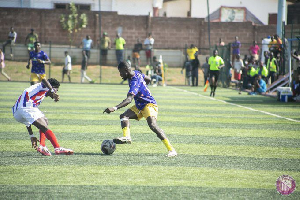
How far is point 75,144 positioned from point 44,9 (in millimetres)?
30467

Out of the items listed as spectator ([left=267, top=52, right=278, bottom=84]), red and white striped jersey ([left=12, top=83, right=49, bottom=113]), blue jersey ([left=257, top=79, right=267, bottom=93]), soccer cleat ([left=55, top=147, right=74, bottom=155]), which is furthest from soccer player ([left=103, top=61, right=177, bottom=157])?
spectator ([left=267, top=52, right=278, bottom=84])

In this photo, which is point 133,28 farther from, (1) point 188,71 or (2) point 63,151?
(2) point 63,151

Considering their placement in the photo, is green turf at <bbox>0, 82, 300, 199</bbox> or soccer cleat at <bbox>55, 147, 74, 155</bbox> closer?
green turf at <bbox>0, 82, 300, 199</bbox>

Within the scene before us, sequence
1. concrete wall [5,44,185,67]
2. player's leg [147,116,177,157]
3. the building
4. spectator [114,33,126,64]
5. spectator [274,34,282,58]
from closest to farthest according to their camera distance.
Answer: player's leg [147,116,177,157] < spectator [274,34,282,58] < spectator [114,33,126,64] < concrete wall [5,44,185,67] < the building

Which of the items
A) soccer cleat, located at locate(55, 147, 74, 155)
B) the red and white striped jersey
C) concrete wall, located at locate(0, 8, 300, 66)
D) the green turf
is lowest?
the green turf

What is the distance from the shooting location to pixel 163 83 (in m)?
32.0

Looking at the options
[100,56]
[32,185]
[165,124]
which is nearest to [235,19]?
[100,56]

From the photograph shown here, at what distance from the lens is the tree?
38.0 m

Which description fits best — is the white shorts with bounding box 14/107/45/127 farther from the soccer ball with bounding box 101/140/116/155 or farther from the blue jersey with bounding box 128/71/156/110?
the blue jersey with bounding box 128/71/156/110

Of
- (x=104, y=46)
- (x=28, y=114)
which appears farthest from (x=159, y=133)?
(x=104, y=46)

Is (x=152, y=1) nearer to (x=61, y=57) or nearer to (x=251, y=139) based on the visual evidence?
(x=61, y=57)

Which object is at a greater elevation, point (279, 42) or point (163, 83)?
point (279, 42)

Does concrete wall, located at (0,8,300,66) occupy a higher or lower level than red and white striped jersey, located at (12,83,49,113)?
higher

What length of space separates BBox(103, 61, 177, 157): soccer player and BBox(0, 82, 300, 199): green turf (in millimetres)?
338
